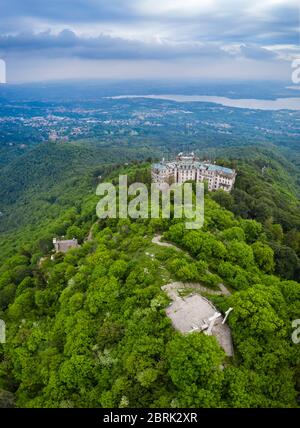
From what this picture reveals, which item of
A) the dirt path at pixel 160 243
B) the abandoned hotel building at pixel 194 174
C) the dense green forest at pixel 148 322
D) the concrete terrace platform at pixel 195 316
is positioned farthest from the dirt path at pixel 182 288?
the abandoned hotel building at pixel 194 174

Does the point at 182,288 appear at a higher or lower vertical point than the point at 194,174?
lower

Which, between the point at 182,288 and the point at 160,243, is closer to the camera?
the point at 182,288

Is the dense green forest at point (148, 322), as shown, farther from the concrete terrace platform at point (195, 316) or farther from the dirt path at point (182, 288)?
the concrete terrace platform at point (195, 316)

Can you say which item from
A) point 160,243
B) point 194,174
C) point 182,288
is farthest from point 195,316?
point 194,174

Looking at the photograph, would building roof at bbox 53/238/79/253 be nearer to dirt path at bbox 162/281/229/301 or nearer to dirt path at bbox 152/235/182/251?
dirt path at bbox 152/235/182/251

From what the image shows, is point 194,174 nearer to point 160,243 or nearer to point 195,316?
point 160,243

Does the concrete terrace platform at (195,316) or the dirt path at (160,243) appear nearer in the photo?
the concrete terrace platform at (195,316)

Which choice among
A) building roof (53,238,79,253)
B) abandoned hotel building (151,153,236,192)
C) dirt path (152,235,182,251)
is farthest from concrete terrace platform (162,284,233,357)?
abandoned hotel building (151,153,236,192)

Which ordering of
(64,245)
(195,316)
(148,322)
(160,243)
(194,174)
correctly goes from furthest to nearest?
(194,174) < (64,245) < (160,243) < (195,316) < (148,322)
